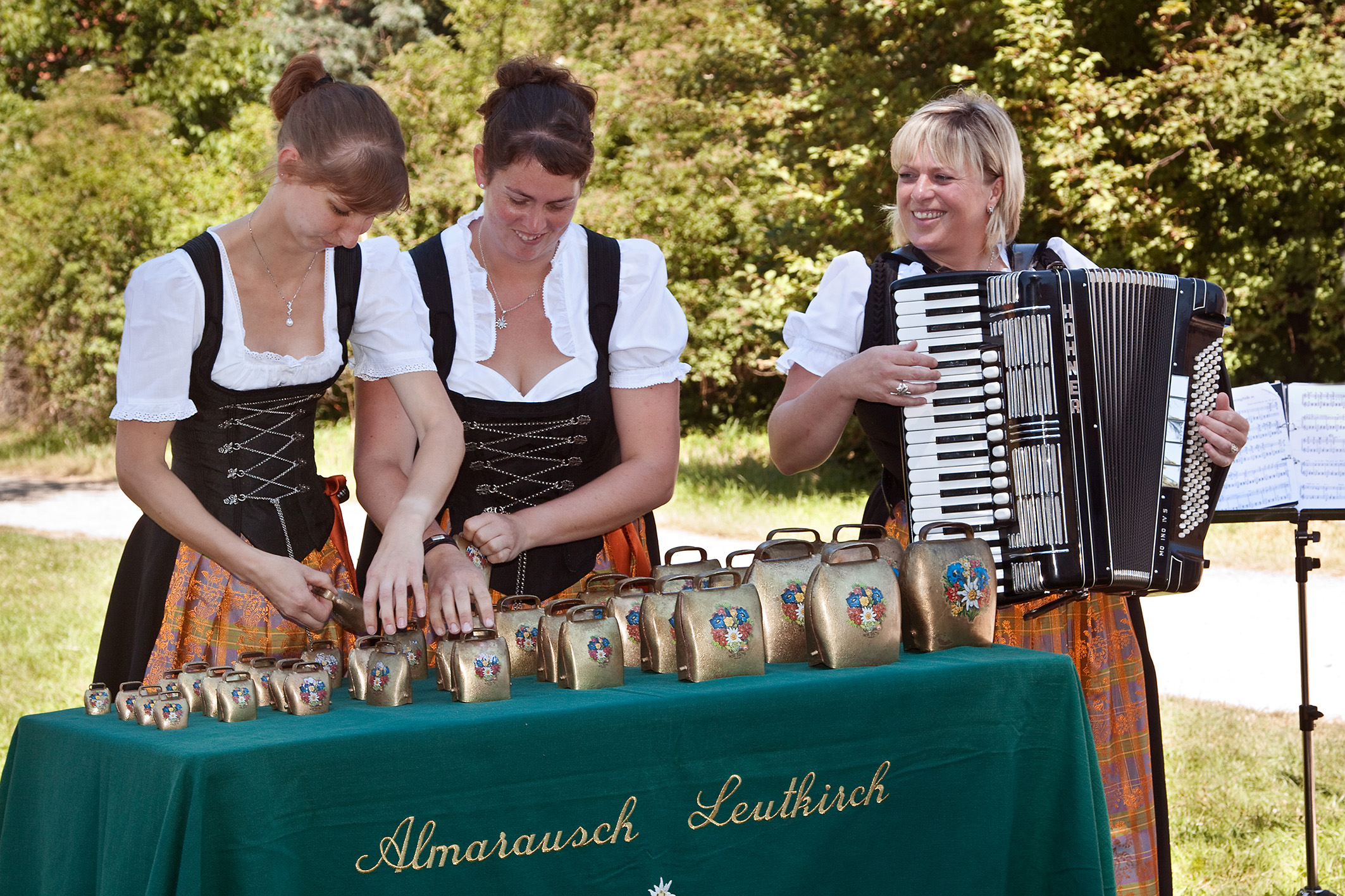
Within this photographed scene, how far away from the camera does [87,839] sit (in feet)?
6.00

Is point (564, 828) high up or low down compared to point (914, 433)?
down

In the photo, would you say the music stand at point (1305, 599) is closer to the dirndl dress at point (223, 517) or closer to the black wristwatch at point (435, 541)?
the black wristwatch at point (435, 541)

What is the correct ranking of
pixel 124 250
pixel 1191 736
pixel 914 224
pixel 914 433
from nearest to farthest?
pixel 914 433 → pixel 914 224 → pixel 1191 736 → pixel 124 250

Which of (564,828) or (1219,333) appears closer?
(564,828)

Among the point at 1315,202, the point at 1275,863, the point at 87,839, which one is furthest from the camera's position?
the point at 1315,202

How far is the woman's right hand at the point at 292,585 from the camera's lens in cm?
216

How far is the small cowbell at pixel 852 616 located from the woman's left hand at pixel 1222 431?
2.61 feet

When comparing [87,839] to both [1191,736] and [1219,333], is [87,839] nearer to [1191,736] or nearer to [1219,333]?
[1219,333]

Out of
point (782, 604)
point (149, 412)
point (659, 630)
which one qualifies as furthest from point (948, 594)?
point (149, 412)

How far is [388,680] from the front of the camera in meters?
1.97

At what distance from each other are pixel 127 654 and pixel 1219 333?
2124 mm

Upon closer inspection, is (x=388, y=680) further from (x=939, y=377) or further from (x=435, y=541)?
(x=939, y=377)

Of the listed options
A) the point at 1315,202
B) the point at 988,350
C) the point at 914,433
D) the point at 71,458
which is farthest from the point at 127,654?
the point at 71,458

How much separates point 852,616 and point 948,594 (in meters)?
0.22
